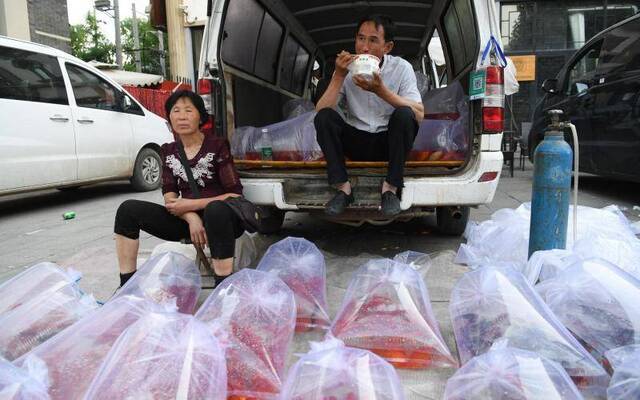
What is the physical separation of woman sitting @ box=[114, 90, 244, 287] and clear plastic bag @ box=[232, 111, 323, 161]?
31.6 inches

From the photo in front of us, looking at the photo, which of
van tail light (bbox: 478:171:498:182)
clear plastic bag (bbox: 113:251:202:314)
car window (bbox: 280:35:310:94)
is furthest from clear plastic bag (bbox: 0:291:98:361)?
car window (bbox: 280:35:310:94)

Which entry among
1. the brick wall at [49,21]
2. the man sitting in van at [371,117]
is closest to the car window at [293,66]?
the man sitting in van at [371,117]

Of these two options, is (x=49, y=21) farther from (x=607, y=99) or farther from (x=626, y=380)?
(x=626, y=380)

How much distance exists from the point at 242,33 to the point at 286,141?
3.27 feet

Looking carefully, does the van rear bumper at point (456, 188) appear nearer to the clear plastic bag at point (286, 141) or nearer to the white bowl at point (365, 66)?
the white bowl at point (365, 66)

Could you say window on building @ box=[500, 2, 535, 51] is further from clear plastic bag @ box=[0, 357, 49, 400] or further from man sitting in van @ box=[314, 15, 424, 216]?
clear plastic bag @ box=[0, 357, 49, 400]

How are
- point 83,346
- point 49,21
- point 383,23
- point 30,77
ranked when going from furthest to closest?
1. point 49,21
2. point 30,77
3. point 383,23
4. point 83,346

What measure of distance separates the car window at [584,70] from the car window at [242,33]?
3654 mm

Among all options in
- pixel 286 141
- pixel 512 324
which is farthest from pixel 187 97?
pixel 512 324

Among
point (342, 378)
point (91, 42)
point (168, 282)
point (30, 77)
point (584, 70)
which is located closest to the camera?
point (342, 378)

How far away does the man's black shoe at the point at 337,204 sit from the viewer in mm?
2850

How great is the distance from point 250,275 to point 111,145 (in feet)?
16.3

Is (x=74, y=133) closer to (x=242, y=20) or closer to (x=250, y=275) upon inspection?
(x=242, y=20)

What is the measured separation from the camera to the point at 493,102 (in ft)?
9.25
